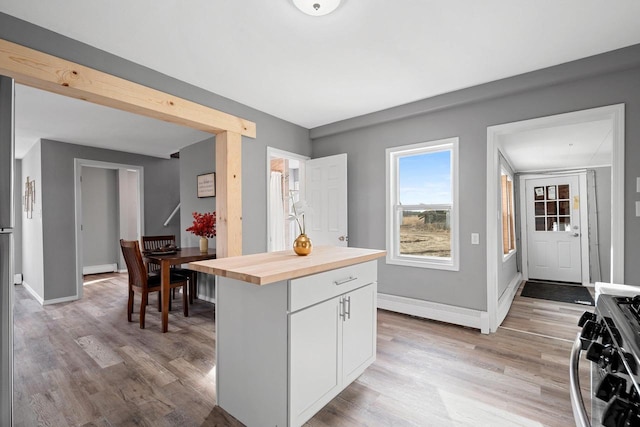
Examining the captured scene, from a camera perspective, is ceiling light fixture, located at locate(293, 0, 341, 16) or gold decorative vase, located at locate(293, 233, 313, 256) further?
gold decorative vase, located at locate(293, 233, 313, 256)

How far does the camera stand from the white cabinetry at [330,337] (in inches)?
62.5

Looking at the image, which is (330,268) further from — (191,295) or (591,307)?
(591,307)

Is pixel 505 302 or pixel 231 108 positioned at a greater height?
pixel 231 108

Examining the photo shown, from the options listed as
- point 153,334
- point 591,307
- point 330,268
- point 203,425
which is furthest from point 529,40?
point 153,334

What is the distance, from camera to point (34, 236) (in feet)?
15.7

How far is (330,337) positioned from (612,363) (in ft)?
4.28

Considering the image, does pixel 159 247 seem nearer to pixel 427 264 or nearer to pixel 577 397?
pixel 427 264

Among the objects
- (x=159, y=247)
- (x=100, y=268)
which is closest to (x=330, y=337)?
(x=159, y=247)

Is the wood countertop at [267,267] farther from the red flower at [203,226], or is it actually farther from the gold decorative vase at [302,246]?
the red flower at [203,226]

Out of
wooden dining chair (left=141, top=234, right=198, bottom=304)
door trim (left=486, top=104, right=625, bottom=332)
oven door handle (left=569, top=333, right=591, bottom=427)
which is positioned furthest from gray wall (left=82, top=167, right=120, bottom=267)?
oven door handle (left=569, top=333, right=591, bottom=427)

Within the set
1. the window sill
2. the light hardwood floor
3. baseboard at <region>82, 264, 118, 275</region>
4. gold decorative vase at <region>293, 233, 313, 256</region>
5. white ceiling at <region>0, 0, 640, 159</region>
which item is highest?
white ceiling at <region>0, 0, 640, 159</region>

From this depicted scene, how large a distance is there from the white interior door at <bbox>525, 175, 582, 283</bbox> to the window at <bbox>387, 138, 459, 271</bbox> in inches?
139

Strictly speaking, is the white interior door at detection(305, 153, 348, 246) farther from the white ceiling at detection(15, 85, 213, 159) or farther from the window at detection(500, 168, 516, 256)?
the window at detection(500, 168, 516, 256)

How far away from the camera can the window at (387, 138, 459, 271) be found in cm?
338
